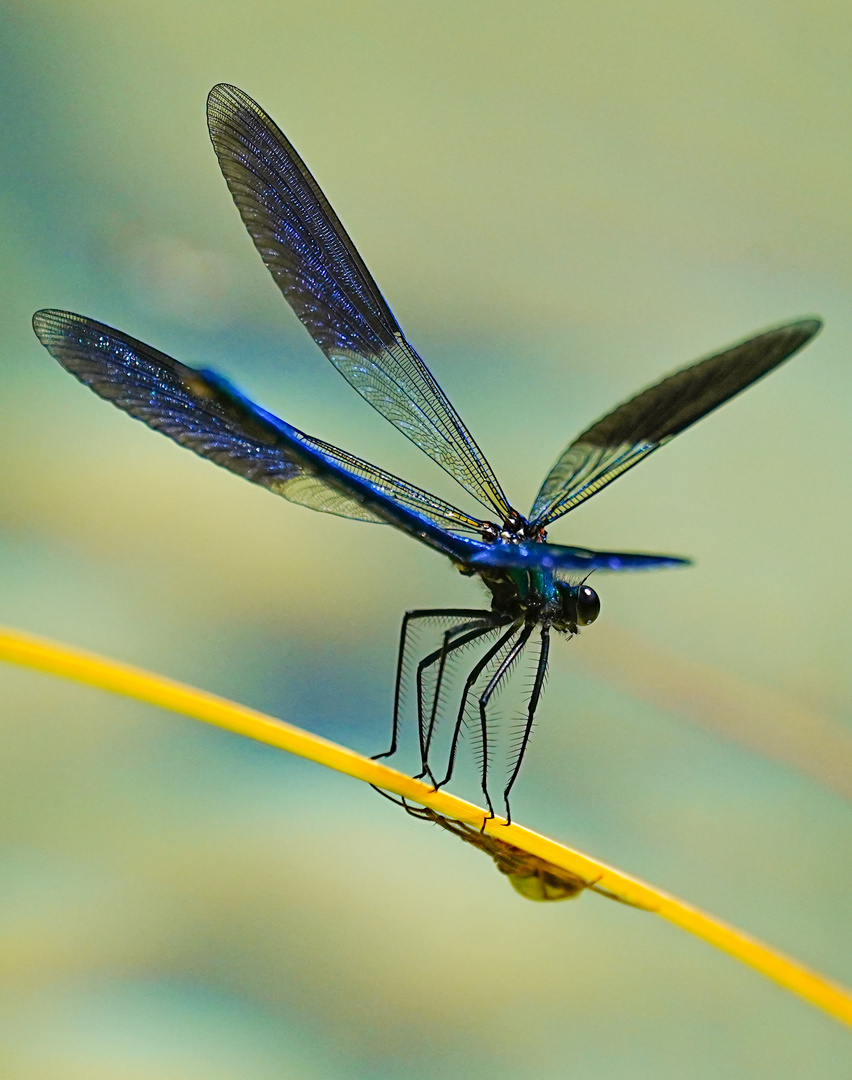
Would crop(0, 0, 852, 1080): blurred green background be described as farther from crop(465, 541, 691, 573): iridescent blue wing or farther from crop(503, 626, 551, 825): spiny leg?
crop(465, 541, 691, 573): iridescent blue wing

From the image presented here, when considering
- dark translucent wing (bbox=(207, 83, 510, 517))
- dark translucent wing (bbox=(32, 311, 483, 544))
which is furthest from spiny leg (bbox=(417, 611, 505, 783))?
dark translucent wing (bbox=(207, 83, 510, 517))

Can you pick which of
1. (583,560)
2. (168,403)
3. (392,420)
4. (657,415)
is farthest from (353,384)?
(583,560)

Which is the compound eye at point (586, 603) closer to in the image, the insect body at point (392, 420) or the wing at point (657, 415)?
the insect body at point (392, 420)

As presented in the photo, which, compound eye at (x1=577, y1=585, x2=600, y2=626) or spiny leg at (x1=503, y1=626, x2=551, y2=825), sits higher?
compound eye at (x1=577, y1=585, x2=600, y2=626)

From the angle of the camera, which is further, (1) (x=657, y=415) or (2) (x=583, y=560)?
(1) (x=657, y=415)

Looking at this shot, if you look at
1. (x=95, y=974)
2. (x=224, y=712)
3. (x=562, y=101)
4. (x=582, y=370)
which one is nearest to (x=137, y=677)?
(x=224, y=712)

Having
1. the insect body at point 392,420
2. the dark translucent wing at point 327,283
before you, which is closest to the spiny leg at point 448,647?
the insect body at point 392,420

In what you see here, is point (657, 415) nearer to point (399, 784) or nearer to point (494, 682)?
point (494, 682)
